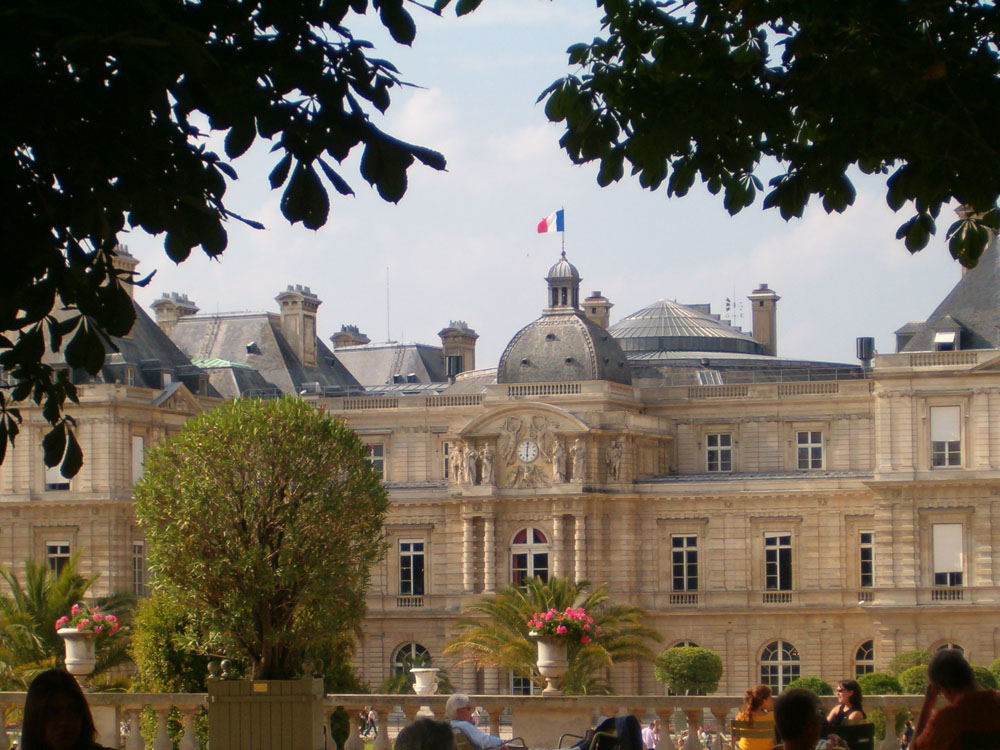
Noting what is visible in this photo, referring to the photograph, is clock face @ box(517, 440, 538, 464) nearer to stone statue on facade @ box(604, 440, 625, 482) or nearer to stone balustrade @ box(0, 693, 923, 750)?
stone statue on facade @ box(604, 440, 625, 482)

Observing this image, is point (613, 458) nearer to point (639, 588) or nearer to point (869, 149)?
point (639, 588)

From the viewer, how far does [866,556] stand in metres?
54.9

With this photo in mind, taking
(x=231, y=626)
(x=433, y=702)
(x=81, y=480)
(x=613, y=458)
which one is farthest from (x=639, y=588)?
(x=433, y=702)

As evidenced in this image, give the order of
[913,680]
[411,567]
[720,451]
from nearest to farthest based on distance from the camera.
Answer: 1. [913,680]
2. [411,567]
3. [720,451]

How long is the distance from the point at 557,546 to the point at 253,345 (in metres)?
17.1

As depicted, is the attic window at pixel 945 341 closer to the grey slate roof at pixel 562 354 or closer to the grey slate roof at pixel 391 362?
the grey slate roof at pixel 562 354

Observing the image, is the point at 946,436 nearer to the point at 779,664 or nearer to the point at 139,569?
the point at 779,664

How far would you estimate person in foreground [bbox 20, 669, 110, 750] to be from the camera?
303 inches

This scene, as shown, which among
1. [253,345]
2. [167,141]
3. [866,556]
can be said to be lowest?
[866,556]

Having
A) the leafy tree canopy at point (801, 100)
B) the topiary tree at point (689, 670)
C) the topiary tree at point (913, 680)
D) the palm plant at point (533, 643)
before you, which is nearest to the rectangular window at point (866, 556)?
the topiary tree at point (689, 670)

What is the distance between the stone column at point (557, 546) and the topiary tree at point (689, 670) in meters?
6.14

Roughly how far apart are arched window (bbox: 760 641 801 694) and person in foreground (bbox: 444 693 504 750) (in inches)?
1472

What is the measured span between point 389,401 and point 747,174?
176ft

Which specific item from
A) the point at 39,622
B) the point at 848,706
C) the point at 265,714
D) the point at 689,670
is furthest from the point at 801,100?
the point at 689,670
